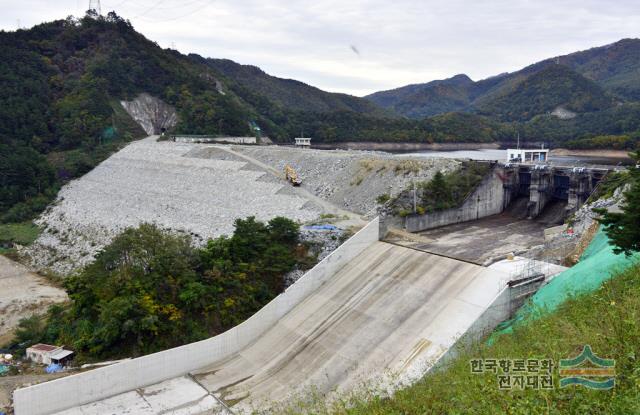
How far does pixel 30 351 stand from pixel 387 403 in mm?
15507

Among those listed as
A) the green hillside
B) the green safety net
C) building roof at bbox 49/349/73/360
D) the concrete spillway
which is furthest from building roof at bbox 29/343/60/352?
the green hillside

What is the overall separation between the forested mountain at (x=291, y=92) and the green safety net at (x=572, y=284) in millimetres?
125651

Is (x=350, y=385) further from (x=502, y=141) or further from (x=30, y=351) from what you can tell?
(x=502, y=141)

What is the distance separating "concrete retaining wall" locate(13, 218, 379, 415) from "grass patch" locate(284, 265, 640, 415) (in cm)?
927

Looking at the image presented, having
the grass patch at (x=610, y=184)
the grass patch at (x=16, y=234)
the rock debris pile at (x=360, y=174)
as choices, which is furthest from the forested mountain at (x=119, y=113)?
the grass patch at (x=610, y=184)

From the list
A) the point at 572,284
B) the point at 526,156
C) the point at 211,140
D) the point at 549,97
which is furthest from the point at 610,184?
the point at 549,97

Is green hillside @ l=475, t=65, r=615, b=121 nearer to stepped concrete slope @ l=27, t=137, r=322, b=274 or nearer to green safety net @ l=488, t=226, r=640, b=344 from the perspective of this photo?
stepped concrete slope @ l=27, t=137, r=322, b=274

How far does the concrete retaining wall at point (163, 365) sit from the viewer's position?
586 inches

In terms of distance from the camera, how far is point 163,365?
17203mm

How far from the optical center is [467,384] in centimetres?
873

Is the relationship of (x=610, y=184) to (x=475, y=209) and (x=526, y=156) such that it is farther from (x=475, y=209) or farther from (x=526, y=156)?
(x=526, y=156)

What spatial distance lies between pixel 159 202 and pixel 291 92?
114516 mm

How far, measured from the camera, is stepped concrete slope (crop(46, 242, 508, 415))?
52.8ft

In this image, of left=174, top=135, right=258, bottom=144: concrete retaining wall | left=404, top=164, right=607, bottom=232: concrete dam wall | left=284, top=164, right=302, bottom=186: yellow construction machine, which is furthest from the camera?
left=174, top=135, right=258, bottom=144: concrete retaining wall
